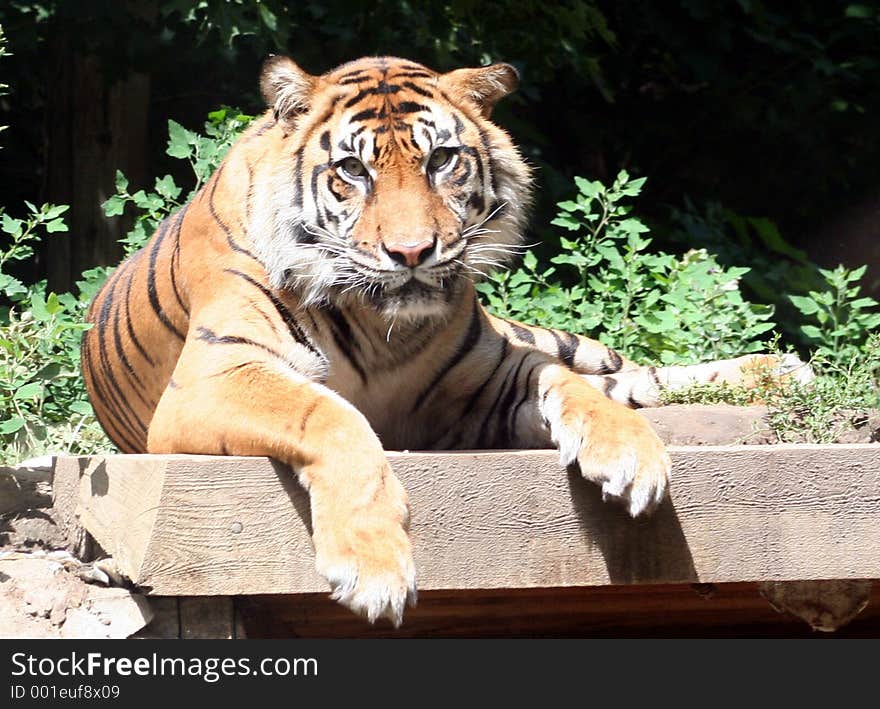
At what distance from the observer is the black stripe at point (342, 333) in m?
2.69

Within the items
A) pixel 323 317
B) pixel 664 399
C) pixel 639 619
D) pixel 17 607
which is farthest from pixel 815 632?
pixel 17 607

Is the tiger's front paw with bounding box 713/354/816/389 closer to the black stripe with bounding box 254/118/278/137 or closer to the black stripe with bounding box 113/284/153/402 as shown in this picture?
the black stripe with bounding box 254/118/278/137

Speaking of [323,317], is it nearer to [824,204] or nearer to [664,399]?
[664,399]

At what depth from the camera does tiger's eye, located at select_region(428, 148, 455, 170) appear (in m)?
2.64

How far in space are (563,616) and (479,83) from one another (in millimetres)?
1189

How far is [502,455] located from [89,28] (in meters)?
3.48

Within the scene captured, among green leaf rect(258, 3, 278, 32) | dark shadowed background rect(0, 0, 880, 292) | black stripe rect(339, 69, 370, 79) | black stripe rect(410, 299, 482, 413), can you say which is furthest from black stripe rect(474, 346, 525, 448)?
green leaf rect(258, 3, 278, 32)

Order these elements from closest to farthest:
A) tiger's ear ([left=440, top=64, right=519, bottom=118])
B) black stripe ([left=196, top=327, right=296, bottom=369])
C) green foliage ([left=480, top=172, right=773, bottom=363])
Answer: black stripe ([left=196, top=327, right=296, bottom=369])
tiger's ear ([left=440, top=64, right=519, bottom=118])
green foliage ([left=480, top=172, right=773, bottom=363])

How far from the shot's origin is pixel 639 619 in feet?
9.31

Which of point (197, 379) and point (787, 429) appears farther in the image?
point (787, 429)

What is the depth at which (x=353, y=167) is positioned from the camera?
2.65m

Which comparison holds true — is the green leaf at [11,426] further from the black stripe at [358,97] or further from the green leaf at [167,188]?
the green leaf at [167,188]

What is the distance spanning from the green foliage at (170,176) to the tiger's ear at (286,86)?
1.28 meters

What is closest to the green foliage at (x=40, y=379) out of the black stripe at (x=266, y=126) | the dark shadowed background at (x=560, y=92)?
the black stripe at (x=266, y=126)
